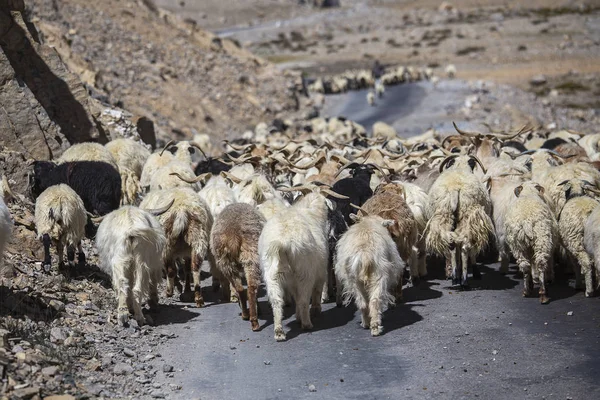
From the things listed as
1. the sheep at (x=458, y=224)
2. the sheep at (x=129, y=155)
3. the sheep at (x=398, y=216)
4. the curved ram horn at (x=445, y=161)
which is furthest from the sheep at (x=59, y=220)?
the curved ram horn at (x=445, y=161)

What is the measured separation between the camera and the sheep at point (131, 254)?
9.69m

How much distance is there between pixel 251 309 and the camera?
9727mm

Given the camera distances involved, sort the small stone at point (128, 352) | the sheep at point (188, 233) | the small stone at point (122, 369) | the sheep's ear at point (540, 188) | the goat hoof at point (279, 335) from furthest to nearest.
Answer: the sheep's ear at point (540, 188)
the sheep at point (188, 233)
the goat hoof at point (279, 335)
the small stone at point (128, 352)
the small stone at point (122, 369)

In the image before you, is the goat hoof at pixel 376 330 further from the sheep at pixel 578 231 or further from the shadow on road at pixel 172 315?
the sheep at pixel 578 231

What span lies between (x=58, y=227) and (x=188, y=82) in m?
23.8

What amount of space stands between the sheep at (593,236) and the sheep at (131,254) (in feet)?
16.5

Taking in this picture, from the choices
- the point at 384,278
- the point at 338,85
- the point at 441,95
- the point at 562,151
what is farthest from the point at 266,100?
the point at 384,278

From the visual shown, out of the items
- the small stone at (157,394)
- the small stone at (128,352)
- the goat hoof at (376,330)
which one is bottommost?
the small stone at (157,394)

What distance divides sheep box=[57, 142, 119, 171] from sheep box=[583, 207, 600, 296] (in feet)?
25.7

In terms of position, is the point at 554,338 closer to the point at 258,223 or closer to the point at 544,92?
the point at 258,223

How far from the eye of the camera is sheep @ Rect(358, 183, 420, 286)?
10.9 m

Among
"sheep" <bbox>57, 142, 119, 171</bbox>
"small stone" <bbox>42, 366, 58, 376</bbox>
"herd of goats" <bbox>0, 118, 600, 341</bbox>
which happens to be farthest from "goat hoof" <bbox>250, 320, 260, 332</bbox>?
"sheep" <bbox>57, 142, 119, 171</bbox>

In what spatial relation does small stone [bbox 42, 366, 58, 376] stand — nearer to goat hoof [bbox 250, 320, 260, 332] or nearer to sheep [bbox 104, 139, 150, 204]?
goat hoof [bbox 250, 320, 260, 332]

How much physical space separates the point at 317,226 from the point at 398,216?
1275 millimetres
